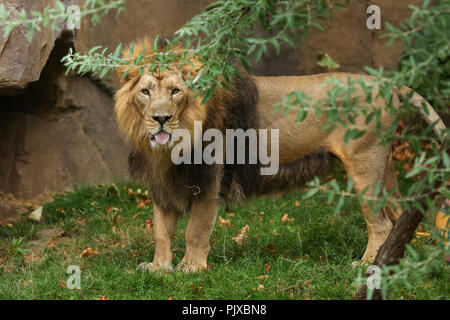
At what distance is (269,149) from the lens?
5430mm

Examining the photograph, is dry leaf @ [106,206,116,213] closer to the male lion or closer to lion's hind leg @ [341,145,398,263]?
the male lion

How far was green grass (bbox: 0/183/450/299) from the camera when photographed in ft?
14.8

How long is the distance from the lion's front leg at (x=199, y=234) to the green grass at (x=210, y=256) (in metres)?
0.16

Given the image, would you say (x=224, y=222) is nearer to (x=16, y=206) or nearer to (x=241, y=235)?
(x=241, y=235)

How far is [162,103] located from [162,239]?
119cm

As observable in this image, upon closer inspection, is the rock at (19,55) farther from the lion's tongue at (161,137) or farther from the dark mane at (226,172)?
the lion's tongue at (161,137)

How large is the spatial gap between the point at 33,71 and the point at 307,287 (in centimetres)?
317

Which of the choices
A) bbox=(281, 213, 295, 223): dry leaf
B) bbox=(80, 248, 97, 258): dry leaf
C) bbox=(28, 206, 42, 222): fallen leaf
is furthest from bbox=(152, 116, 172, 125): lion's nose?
bbox=(28, 206, 42, 222): fallen leaf

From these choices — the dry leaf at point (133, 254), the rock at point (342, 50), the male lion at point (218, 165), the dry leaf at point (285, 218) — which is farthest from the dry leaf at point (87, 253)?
the rock at point (342, 50)

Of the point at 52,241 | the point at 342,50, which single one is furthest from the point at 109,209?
the point at 342,50

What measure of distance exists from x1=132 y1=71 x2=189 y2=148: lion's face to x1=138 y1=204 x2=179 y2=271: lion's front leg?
0.77 m

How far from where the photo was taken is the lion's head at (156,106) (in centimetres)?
469
